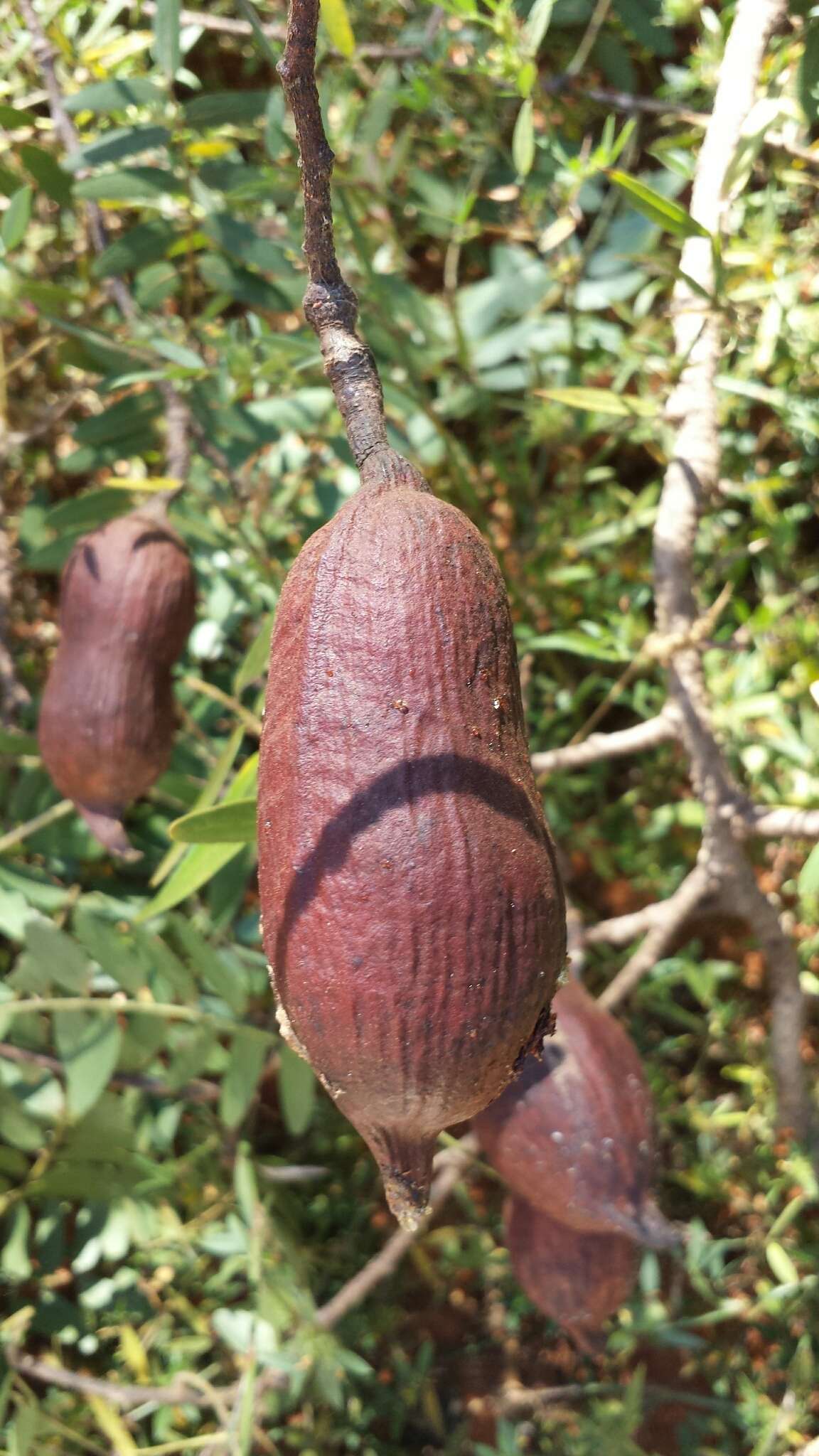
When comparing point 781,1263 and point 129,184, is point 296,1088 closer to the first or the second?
point 781,1263

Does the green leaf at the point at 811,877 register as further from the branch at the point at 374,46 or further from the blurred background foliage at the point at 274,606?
the branch at the point at 374,46

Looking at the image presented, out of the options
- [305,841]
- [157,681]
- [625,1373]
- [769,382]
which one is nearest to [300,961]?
[305,841]

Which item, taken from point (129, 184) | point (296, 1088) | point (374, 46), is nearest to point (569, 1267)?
point (296, 1088)

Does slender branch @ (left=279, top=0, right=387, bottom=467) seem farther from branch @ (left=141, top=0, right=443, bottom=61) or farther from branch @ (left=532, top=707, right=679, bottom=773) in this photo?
branch @ (left=141, top=0, right=443, bottom=61)

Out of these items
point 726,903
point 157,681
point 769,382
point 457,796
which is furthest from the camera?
point 769,382

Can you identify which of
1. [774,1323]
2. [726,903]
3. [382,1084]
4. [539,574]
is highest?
[382,1084]

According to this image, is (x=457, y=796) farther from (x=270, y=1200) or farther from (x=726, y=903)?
(x=270, y=1200)

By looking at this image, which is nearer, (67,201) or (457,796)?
(457,796)
